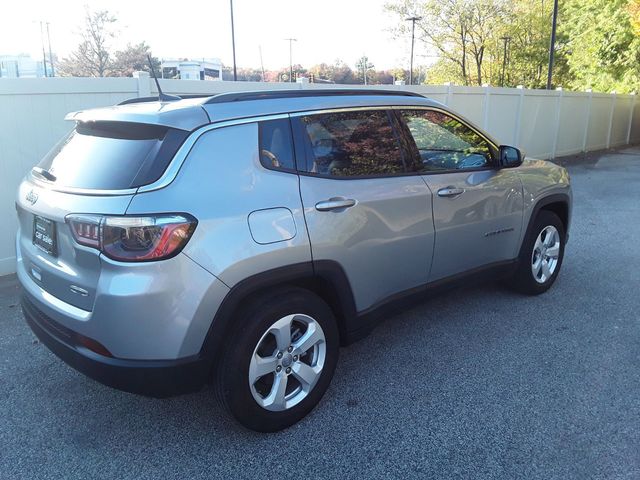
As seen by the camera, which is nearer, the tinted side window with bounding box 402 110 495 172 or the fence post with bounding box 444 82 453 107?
the tinted side window with bounding box 402 110 495 172

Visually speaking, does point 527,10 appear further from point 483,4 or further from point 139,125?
A: point 139,125

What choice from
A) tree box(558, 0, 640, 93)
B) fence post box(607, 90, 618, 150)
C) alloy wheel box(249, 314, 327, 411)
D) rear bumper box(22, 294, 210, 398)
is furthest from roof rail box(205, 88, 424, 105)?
fence post box(607, 90, 618, 150)

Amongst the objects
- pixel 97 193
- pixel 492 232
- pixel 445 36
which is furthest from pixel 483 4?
pixel 97 193

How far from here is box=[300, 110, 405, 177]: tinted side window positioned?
3008mm

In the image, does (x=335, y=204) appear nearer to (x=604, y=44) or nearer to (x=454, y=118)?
(x=454, y=118)

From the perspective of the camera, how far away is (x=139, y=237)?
2328mm

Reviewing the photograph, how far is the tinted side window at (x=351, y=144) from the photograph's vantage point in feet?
9.87

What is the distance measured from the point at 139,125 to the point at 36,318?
1.18 meters

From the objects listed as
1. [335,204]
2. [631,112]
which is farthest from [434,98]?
[631,112]

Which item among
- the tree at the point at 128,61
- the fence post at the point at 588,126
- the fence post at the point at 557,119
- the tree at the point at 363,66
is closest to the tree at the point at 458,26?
the fence post at the point at 588,126

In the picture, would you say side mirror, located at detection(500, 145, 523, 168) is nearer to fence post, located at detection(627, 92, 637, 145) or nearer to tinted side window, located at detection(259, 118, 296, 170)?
tinted side window, located at detection(259, 118, 296, 170)

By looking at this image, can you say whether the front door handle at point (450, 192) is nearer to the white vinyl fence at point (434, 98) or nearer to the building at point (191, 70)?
the white vinyl fence at point (434, 98)

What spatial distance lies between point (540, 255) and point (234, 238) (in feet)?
10.6

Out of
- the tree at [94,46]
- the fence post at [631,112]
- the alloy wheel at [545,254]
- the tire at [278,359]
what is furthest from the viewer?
the tree at [94,46]
